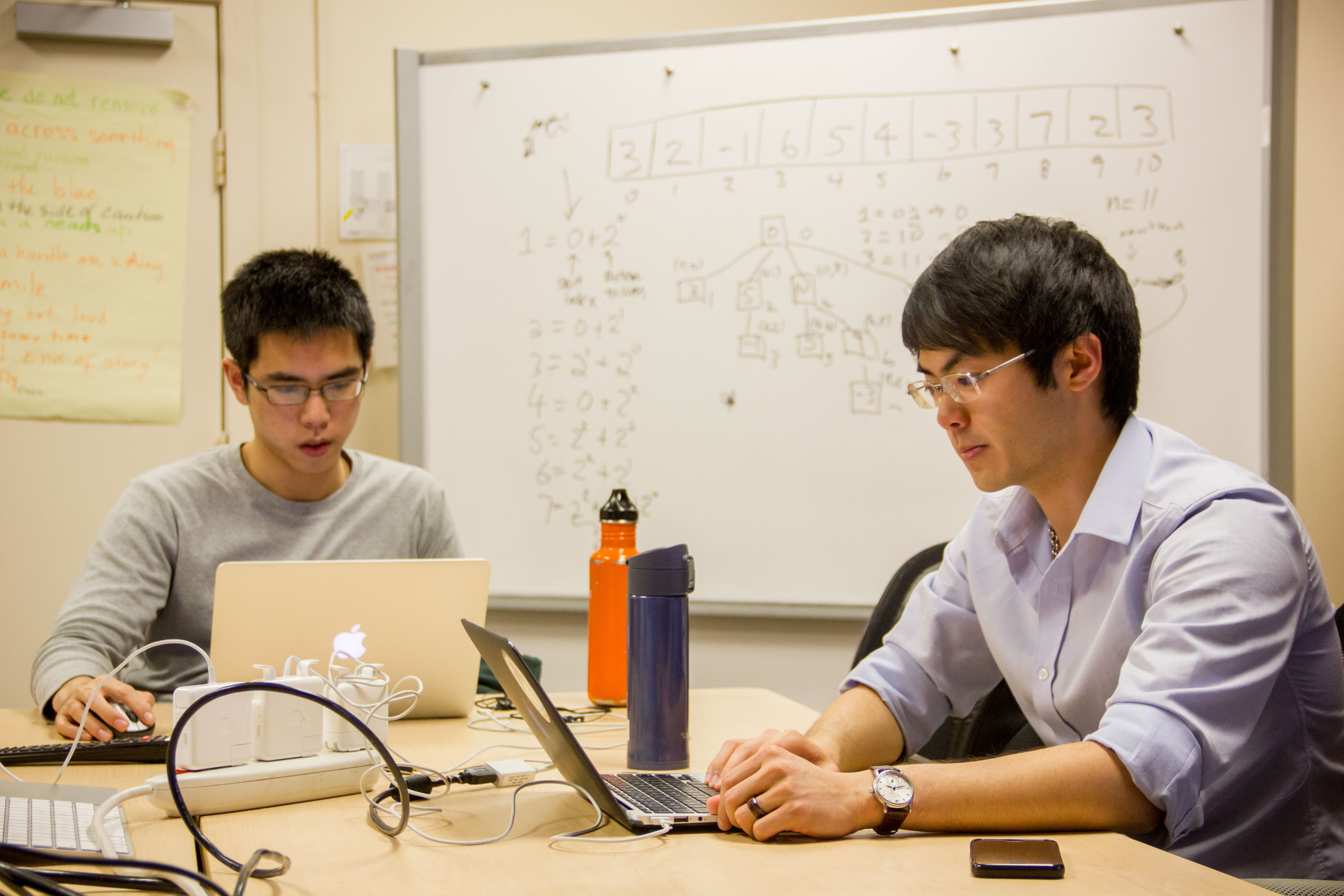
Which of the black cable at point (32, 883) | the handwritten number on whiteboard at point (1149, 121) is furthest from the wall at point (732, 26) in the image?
the black cable at point (32, 883)

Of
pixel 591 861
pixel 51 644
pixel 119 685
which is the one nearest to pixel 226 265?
pixel 51 644

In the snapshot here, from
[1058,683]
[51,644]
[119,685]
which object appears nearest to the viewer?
[1058,683]

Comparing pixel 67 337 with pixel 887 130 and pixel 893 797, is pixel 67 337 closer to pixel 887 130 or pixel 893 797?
pixel 887 130

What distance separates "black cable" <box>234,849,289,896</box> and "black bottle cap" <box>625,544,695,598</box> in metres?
0.43

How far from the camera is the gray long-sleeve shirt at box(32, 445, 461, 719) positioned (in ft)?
5.18

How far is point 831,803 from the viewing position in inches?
34.6

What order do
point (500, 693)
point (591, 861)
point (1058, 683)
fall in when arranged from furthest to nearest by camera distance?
point (500, 693), point (1058, 683), point (591, 861)

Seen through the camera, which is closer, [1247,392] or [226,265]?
[1247,392]

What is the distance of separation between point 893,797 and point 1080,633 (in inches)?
16.0

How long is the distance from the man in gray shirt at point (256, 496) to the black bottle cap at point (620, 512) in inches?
19.0

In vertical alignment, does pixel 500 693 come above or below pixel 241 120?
below

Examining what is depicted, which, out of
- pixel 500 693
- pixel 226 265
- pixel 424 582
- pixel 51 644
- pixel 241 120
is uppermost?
pixel 241 120

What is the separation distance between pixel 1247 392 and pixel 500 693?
168 cm

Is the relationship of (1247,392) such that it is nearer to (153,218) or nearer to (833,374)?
(833,374)
